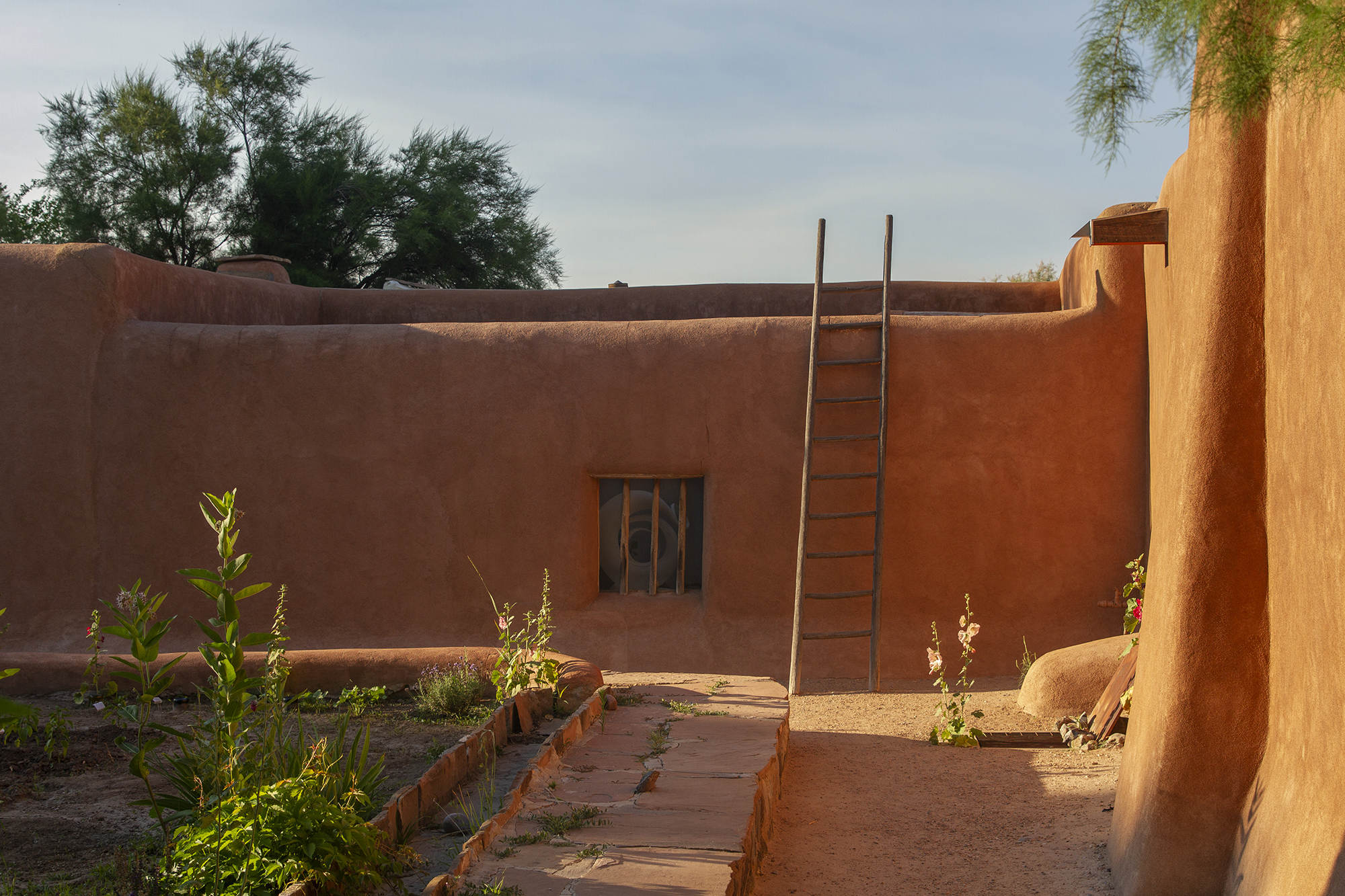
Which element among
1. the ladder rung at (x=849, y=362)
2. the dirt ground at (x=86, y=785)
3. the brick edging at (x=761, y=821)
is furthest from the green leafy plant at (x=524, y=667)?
the ladder rung at (x=849, y=362)

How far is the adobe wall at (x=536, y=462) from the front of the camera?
7160 mm

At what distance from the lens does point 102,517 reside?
7691 millimetres

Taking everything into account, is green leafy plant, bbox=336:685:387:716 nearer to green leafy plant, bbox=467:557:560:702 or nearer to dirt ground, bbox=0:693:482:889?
dirt ground, bbox=0:693:482:889

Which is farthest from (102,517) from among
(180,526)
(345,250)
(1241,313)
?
(345,250)

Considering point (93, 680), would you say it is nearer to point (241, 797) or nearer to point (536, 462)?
point (241, 797)

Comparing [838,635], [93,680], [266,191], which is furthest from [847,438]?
[266,191]

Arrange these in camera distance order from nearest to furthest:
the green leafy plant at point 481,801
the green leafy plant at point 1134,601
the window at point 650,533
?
the green leafy plant at point 481,801 → the green leafy plant at point 1134,601 → the window at point 650,533

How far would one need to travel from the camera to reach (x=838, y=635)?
22.6ft

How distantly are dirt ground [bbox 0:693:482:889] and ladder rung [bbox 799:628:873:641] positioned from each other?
2.75m

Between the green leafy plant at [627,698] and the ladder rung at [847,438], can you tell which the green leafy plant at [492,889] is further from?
the ladder rung at [847,438]

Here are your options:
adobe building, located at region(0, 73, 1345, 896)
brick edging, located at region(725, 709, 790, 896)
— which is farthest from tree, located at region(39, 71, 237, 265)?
brick edging, located at region(725, 709, 790, 896)

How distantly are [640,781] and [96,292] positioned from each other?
242 inches

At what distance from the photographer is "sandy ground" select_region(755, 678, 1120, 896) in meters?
3.70

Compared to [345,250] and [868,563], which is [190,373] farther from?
[345,250]
